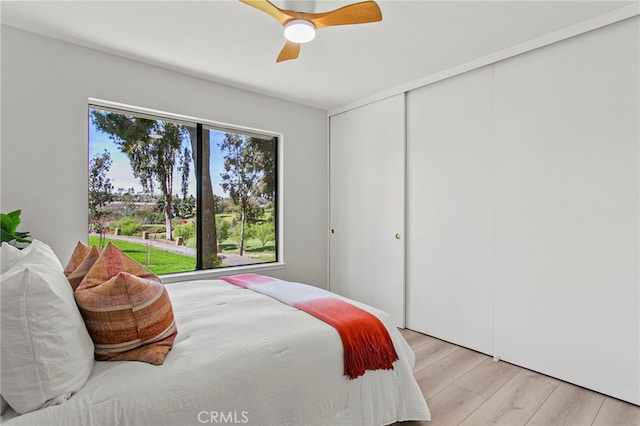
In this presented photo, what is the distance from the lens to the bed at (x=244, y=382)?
116cm

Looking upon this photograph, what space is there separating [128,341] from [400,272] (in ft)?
8.74

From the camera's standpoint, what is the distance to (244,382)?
1369mm

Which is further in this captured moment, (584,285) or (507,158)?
(507,158)

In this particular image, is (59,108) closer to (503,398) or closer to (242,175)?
(242,175)

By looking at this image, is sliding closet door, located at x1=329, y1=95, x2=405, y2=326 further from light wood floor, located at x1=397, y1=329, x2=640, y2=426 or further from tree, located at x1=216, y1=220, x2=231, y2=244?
tree, located at x1=216, y1=220, x2=231, y2=244

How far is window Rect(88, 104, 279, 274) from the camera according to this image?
118 inches

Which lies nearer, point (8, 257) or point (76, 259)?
point (8, 257)

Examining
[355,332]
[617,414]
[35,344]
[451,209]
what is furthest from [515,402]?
[35,344]

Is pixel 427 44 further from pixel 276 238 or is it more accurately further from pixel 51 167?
pixel 51 167

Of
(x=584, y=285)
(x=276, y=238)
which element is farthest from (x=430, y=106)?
(x=276, y=238)

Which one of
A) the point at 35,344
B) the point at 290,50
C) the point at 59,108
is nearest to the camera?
the point at 35,344

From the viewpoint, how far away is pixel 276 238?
13.2ft

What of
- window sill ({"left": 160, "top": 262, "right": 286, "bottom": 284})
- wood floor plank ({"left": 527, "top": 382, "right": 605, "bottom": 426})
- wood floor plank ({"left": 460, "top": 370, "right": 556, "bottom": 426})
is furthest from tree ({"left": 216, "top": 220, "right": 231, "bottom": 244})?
wood floor plank ({"left": 527, "top": 382, "right": 605, "bottom": 426})

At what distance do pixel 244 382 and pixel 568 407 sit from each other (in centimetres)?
202
